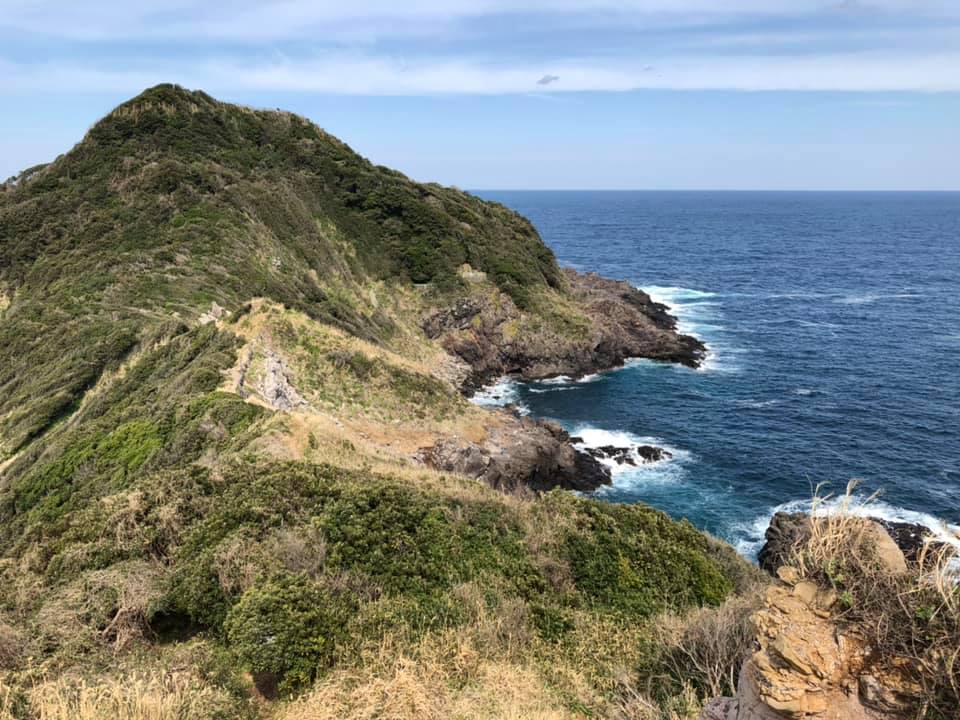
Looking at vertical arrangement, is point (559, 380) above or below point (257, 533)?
below

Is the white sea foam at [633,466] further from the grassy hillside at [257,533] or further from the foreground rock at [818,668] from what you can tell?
the foreground rock at [818,668]

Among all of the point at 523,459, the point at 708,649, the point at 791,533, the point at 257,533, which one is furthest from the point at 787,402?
the point at 257,533

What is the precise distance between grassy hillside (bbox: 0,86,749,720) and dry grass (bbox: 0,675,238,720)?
0.12 ft

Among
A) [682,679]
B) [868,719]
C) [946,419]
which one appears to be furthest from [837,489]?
[868,719]

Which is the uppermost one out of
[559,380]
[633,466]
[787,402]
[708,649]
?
[708,649]

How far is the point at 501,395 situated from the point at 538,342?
9593 mm

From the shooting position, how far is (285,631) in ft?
31.1

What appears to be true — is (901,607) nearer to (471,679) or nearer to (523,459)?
(471,679)

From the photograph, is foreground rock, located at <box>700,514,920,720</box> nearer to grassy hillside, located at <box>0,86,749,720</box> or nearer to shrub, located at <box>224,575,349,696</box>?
grassy hillside, located at <box>0,86,749,720</box>

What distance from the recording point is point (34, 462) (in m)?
23.0

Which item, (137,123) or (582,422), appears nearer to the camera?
(582,422)

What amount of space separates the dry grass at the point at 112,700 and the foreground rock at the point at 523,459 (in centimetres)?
2078

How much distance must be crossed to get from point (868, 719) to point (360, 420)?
26066 millimetres

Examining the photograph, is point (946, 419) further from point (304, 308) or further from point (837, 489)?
point (304, 308)
